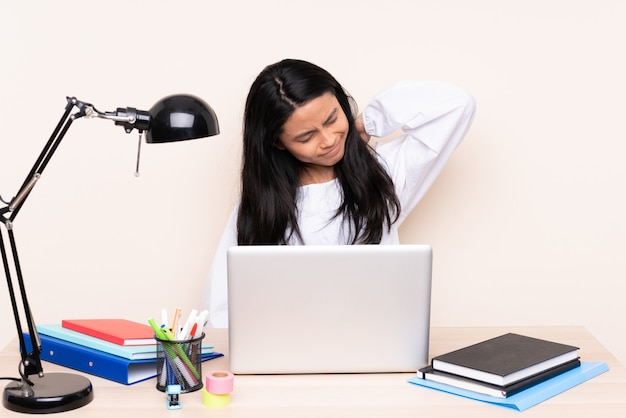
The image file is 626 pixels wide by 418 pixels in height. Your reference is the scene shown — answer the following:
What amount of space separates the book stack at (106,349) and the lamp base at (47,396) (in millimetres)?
82

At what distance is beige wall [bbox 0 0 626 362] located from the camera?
2.44 m

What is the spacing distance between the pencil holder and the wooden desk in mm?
23

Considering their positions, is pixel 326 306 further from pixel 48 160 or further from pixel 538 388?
pixel 48 160

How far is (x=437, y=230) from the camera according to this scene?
2.51 meters

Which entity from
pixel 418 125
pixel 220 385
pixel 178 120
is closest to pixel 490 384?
pixel 220 385

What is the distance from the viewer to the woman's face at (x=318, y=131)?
2.06 metres

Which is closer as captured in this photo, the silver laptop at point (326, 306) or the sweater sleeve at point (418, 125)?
the silver laptop at point (326, 306)

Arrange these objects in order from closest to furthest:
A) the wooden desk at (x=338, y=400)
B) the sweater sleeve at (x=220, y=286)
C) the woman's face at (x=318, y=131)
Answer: the wooden desk at (x=338, y=400) < the woman's face at (x=318, y=131) < the sweater sleeve at (x=220, y=286)

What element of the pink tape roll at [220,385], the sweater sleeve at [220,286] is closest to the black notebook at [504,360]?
the pink tape roll at [220,385]

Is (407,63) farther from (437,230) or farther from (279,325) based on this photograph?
(279,325)

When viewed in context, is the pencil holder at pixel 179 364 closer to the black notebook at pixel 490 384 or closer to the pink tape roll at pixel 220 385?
the pink tape roll at pixel 220 385

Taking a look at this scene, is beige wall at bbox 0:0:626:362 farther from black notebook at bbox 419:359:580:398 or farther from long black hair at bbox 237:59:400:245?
black notebook at bbox 419:359:580:398

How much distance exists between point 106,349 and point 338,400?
0.47m

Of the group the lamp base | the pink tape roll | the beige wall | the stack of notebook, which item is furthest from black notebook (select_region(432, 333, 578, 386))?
the beige wall
